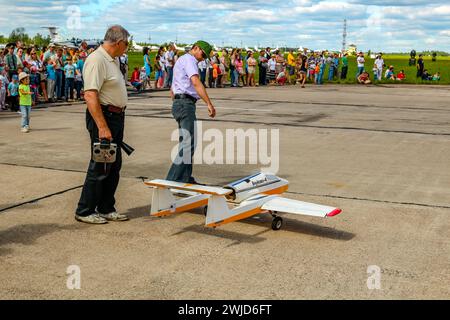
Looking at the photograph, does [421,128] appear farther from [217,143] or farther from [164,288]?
[164,288]

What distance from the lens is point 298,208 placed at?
6.02m

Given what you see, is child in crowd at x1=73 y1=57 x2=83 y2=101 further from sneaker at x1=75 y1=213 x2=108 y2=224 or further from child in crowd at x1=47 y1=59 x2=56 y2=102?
sneaker at x1=75 y1=213 x2=108 y2=224

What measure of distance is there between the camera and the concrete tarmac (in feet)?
2.45

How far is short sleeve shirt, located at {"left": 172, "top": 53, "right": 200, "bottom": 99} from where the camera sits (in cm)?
707

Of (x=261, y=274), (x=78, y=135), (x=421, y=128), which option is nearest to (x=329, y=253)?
(x=261, y=274)

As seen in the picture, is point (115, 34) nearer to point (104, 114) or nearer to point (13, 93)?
point (104, 114)

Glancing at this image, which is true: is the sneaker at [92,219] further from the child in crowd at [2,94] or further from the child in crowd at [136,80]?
the child in crowd at [136,80]

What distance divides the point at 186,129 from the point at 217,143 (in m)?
4.46

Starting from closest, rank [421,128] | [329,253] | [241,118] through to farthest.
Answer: [329,253]
[421,128]
[241,118]

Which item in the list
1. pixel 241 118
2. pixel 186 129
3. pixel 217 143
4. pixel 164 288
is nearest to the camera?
pixel 164 288

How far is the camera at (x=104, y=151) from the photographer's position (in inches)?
229

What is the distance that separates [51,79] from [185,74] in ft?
43.2

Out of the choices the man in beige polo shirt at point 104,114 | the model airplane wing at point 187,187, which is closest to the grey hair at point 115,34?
the man in beige polo shirt at point 104,114
